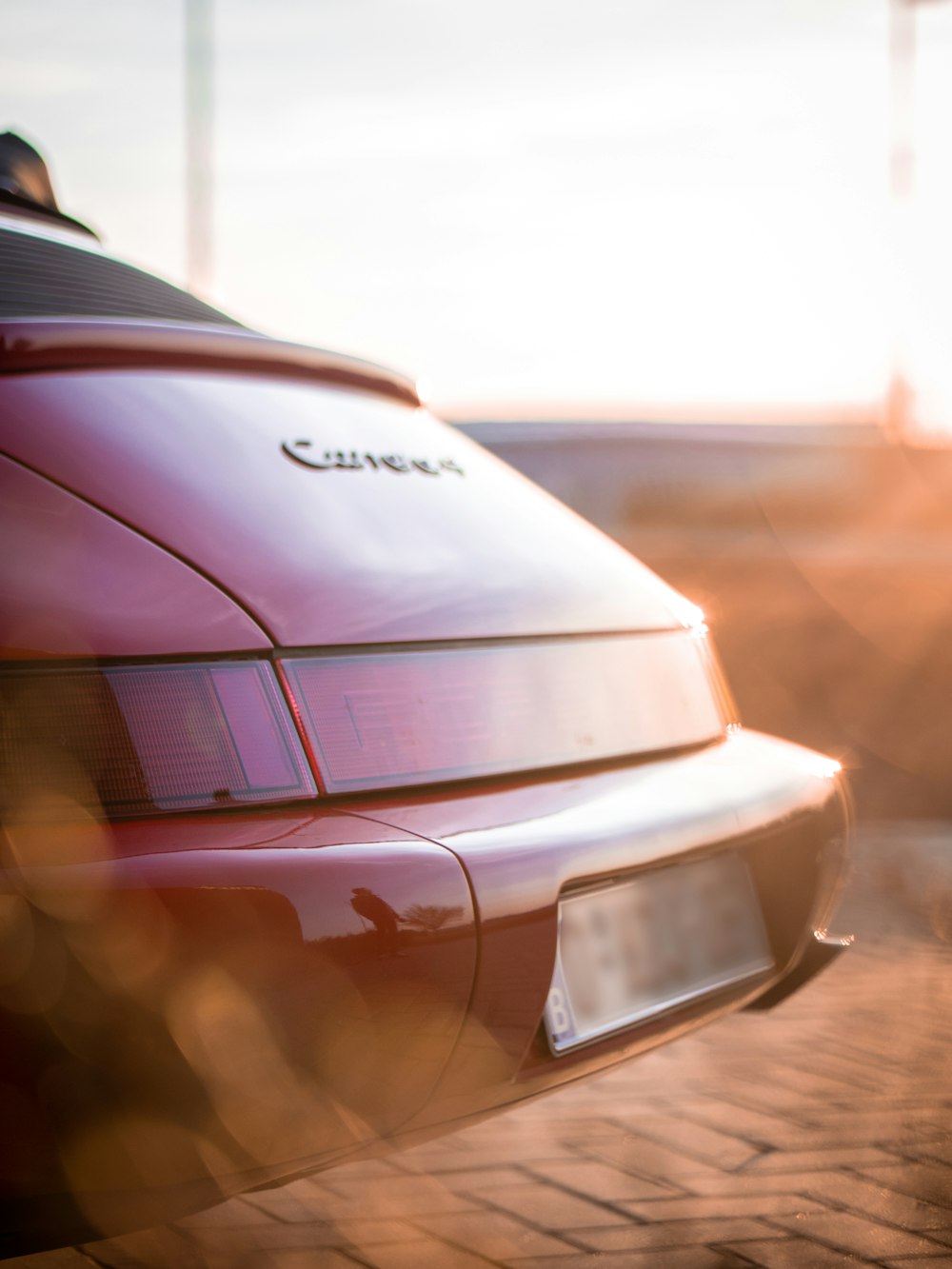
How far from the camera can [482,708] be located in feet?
5.63

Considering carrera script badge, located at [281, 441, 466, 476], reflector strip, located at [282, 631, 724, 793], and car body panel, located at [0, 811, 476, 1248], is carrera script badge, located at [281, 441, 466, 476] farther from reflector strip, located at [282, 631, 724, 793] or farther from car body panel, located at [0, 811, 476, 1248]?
car body panel, located at [0, 811, 476, 1248]

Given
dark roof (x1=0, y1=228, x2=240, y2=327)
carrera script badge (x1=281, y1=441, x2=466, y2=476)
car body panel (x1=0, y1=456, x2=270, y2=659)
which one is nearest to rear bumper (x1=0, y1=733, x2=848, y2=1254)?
car body panel (x1=0, y1=456, x2=270, y2=659)

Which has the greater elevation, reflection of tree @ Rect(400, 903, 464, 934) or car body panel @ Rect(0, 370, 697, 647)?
car body panel @ Rect(0, 370, 697, 647)

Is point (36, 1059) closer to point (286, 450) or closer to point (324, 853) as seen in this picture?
point (324, 853)

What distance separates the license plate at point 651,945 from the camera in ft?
5.52

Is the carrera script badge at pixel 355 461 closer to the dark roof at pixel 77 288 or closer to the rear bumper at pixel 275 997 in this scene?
the dark roof at pixel 77 288

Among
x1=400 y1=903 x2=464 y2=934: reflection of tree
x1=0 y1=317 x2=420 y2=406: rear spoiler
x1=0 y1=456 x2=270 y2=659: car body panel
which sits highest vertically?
x1=0 y1=317 x2=420 y2=406: rear spoiler

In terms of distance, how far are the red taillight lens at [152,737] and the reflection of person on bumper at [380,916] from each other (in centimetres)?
16

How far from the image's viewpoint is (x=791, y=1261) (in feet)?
6.67

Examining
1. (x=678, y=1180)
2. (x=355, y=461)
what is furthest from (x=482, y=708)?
(x=678, y=1180)

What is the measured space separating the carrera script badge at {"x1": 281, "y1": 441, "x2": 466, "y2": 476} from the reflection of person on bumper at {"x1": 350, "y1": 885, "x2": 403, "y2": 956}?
681mm

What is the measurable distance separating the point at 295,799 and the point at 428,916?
0.20 meters

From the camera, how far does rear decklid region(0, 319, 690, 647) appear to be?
5.14 feet

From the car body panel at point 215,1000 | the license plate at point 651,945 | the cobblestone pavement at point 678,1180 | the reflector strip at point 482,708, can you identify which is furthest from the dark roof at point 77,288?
the cobblestone pavement at point 678,1180
